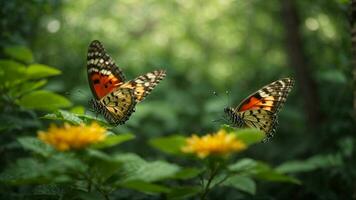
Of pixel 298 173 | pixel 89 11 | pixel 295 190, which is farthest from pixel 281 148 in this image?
pixel 89 11

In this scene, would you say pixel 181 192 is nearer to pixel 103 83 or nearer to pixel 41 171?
pixel 41 171

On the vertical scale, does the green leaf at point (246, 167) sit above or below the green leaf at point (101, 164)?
below

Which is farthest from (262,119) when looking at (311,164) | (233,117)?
(311,164)

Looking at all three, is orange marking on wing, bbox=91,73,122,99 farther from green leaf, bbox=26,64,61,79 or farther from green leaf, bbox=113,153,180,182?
green leaf, bbox=113,153,180,182

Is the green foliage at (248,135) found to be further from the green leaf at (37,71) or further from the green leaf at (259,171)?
the green leaf at (37,71)

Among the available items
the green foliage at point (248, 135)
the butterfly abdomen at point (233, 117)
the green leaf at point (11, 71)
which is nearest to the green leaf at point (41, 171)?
the green foliage at point (248, 135)

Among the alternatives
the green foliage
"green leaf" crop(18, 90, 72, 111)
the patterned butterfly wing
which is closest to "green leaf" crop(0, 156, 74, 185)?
the green foliage
